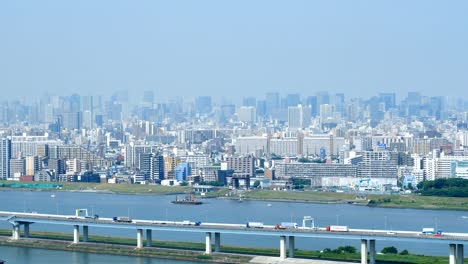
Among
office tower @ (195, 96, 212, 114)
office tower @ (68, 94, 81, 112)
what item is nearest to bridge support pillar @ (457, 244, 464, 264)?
office tower @ (68, 94, 81, 112)

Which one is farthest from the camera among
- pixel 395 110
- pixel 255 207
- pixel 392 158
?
pixel 395 110

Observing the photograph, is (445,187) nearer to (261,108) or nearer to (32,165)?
(32,165)

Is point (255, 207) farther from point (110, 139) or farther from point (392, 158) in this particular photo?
point (110, 139)

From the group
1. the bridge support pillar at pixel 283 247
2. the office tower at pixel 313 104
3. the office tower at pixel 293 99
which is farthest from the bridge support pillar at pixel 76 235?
the office tower at pixel 293 99

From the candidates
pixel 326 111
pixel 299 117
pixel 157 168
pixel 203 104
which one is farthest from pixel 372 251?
pixel 203 104

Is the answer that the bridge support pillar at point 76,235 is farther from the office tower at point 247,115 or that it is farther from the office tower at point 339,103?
the office tower at point 339,103

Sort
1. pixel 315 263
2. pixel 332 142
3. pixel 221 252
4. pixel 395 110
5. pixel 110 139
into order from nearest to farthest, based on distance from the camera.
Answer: pixel 315 263
pixel 221 252
pixel 332 142
pixel 110 139
pixel 395 110

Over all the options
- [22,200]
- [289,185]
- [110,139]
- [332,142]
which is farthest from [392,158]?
[110,139]
